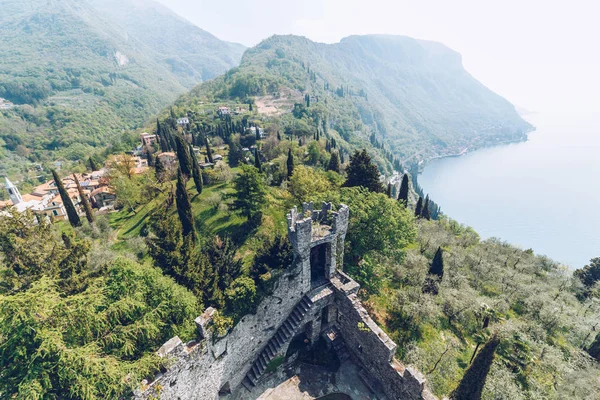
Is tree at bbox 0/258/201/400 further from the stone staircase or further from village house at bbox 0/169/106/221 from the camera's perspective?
village house at bbox 0/169/106/221

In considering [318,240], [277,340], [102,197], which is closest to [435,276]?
[318,240]

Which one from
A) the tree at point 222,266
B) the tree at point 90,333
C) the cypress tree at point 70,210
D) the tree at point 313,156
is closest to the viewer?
the tree at point 90,333

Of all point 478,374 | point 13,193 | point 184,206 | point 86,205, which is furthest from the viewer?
point 13,193

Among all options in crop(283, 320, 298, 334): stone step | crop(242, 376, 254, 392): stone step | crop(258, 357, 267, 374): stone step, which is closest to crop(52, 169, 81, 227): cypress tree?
crop(242, 376, 254, 392): stone step

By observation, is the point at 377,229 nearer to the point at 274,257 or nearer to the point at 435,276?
the point at 435,276

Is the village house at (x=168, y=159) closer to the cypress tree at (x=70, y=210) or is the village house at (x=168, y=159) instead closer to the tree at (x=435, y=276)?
the cypress tree at (x=70, y=210)

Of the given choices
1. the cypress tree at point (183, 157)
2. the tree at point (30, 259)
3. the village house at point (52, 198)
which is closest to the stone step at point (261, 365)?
the tree at point (30, 259)
